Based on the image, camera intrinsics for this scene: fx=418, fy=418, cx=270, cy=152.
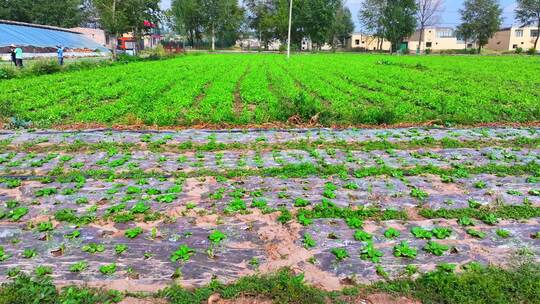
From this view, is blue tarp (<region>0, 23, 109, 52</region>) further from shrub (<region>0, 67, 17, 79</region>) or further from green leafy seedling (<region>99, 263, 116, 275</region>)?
green leafy seedling (<region>99, 263, 116, 275</region>)

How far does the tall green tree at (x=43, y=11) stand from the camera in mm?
71062

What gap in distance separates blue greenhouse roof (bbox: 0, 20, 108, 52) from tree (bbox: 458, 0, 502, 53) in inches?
2720

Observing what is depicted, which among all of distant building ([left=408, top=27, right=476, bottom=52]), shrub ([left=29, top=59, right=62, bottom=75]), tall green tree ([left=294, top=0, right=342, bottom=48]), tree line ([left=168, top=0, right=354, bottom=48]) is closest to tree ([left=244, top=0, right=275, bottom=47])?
tree line ([left=168, top=0, right=354, bottom=48])

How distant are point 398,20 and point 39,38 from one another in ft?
204

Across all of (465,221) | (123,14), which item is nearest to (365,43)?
(123,14)

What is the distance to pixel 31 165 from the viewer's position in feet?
25.1

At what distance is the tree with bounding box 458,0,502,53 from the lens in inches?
3189

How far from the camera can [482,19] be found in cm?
8162

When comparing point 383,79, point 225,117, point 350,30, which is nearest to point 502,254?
point 225,117

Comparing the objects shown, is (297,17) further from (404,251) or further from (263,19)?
(404,251)

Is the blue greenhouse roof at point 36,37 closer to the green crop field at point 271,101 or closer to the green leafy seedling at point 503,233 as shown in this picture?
the green crop field at point 271,101

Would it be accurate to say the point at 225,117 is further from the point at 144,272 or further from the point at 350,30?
the point at 350,30

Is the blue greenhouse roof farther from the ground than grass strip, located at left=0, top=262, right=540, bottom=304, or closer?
farther from the ground

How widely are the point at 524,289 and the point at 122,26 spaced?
41.7 m
